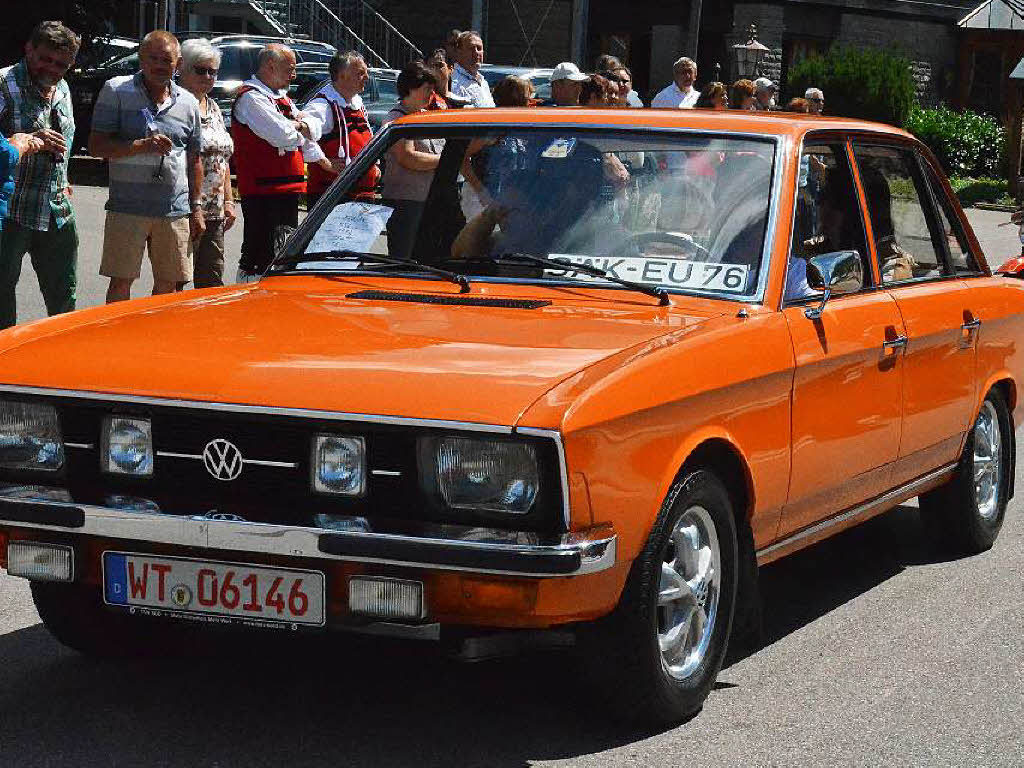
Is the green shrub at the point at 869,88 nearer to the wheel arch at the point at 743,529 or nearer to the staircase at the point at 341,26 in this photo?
the staircase at the point at 341,26

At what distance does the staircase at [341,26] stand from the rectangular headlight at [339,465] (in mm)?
33519

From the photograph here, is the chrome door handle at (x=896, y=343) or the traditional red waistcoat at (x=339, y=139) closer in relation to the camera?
the chrome door handle at (x=896, y=343)

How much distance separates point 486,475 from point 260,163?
22.6ft

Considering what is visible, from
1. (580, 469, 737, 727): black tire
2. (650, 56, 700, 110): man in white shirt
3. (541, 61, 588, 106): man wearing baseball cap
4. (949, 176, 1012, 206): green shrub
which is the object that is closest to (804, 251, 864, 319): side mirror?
(580, 469, 737, 727): black tire

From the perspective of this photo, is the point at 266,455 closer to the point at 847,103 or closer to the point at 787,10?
the point at 847,103

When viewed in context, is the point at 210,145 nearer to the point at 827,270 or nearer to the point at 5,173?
the point at 5,173

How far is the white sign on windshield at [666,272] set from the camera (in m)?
5.50

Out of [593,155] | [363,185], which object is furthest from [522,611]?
[363,185]

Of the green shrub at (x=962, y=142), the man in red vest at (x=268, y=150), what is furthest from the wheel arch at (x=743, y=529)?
the green shrub at (x=962, y=142)

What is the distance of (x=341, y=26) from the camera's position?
3878 cm

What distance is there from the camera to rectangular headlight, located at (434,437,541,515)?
4.22 meters

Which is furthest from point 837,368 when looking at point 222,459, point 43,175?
point 43,175

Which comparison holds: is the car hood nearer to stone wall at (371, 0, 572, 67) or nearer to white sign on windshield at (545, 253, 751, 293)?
white sign on windshield at (545, 253, 751, 293)

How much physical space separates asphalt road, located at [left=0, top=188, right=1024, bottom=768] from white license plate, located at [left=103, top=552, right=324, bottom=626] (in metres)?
0.38
